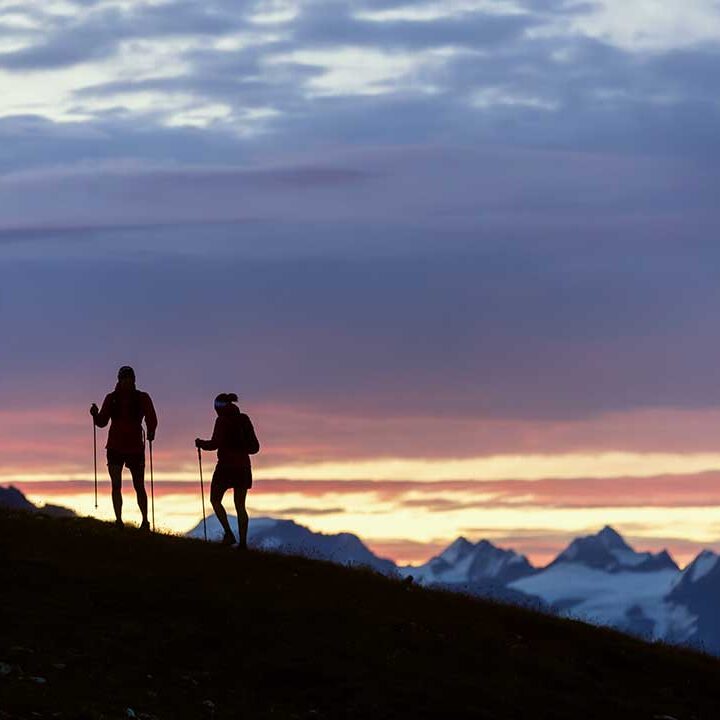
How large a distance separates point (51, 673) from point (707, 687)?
44.9 feet

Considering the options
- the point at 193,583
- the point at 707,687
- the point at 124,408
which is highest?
the point at 124,408

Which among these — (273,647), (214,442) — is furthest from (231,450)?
(273,647)

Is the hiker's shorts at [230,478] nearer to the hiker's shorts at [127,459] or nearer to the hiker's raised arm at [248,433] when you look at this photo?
the hiker's raised arm at [248,433]

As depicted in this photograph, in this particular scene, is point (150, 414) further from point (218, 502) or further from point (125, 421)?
point (218, 502)

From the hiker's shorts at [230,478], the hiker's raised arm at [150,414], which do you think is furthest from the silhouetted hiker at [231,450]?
the hiker's raised arm at [150,414]

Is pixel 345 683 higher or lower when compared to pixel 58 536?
lower

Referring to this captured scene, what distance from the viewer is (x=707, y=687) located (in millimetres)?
34438

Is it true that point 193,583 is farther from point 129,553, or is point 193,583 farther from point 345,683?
point 345,683

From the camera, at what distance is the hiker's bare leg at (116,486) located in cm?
3697

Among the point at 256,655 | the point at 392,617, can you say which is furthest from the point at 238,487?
the point at 256,655

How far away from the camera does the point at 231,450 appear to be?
121ft

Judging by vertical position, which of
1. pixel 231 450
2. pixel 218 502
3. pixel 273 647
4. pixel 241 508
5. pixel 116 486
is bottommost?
pixel 273 647

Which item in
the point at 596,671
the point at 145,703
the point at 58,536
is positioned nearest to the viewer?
the point at 145,703

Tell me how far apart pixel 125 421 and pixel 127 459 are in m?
0.79
